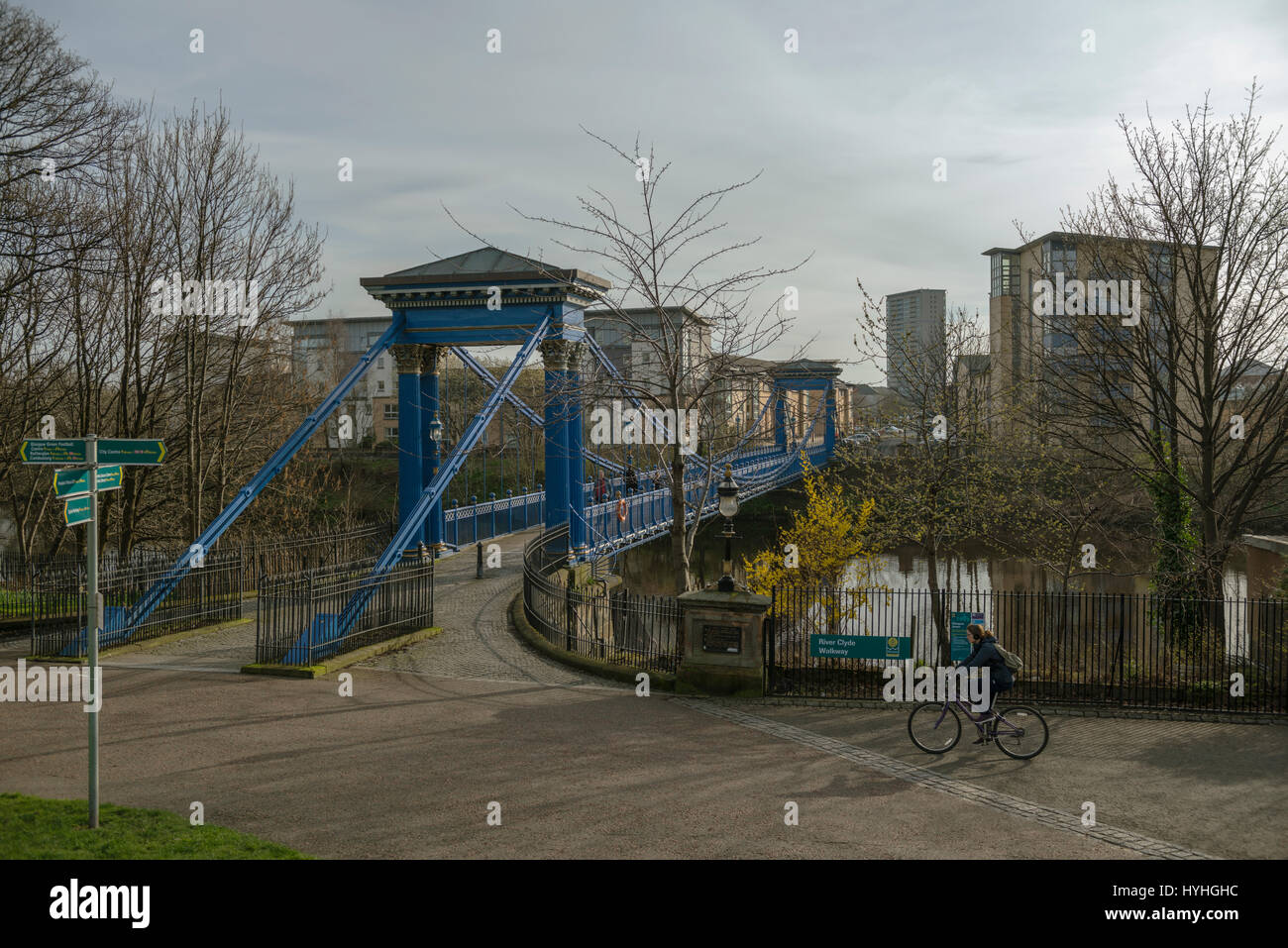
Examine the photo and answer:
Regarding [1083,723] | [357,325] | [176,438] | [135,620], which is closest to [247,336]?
[176,438]

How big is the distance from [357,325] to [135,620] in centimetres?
6819

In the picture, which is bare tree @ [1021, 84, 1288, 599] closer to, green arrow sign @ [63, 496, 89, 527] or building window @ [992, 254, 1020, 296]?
green arrow sign @ [63, 496, 89, 527]

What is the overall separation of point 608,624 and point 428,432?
10300 mm

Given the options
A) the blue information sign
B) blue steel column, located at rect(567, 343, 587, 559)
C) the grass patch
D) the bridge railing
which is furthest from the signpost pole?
the bridge railing

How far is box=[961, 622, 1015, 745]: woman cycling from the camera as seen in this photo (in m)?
9.02

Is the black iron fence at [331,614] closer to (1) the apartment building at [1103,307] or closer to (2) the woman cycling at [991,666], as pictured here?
(2) the woman cycling at [991,666]

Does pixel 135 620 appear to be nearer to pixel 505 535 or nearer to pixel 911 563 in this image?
pixel 505 535

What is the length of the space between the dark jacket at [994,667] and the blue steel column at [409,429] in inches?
584

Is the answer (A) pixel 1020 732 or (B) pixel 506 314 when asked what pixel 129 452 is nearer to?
(A) pixel 1020 732

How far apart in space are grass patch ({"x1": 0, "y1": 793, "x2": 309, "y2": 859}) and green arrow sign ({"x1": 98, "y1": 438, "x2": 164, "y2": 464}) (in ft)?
8.10

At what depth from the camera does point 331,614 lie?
13.1m

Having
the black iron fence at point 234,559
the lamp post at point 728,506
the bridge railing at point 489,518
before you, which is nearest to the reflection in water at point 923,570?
the bridge railing at point 489,518

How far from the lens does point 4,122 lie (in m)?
14.8

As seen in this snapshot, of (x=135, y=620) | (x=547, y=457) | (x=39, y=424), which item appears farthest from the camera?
(x=39, y=424)
